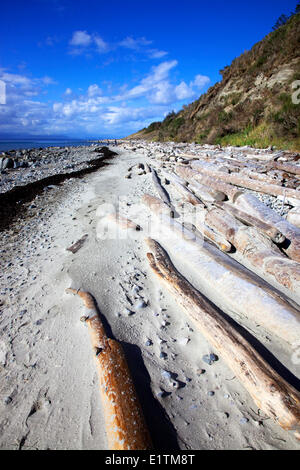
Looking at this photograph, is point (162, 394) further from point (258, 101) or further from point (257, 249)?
point (258, 101)

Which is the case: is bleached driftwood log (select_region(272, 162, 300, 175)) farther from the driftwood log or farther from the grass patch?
the driftwood log

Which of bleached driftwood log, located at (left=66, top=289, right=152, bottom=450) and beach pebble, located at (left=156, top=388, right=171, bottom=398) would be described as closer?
bleached driftwood log, located at (left=66, top=289, right=152, bottom=450)

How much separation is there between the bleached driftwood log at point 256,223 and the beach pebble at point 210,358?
2292mm

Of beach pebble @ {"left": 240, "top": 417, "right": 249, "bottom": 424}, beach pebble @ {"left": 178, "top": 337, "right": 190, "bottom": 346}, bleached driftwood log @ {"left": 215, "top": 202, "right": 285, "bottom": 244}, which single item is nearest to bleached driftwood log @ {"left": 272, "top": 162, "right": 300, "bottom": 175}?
bleached driftwood log @ {"left": 215, "top": 202, "right": 285, "bottom": 244}

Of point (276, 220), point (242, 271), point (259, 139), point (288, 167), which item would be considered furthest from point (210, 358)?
point (259, 139)

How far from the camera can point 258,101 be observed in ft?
51.3

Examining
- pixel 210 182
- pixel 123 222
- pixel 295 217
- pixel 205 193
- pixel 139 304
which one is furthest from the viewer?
pixel 210 182

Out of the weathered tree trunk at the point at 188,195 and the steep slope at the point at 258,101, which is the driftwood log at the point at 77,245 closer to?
the weathered tree trunk at the point at 188,195

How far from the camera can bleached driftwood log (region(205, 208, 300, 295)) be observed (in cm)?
289

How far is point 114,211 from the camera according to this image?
225 inches

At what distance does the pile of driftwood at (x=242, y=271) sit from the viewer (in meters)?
1.77

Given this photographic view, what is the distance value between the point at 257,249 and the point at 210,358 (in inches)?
78.7

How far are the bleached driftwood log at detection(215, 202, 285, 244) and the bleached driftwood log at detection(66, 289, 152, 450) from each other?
2.99m

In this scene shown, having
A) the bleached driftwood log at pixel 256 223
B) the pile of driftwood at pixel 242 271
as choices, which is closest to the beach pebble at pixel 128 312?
the pile of driftwood at pixel 242 271
